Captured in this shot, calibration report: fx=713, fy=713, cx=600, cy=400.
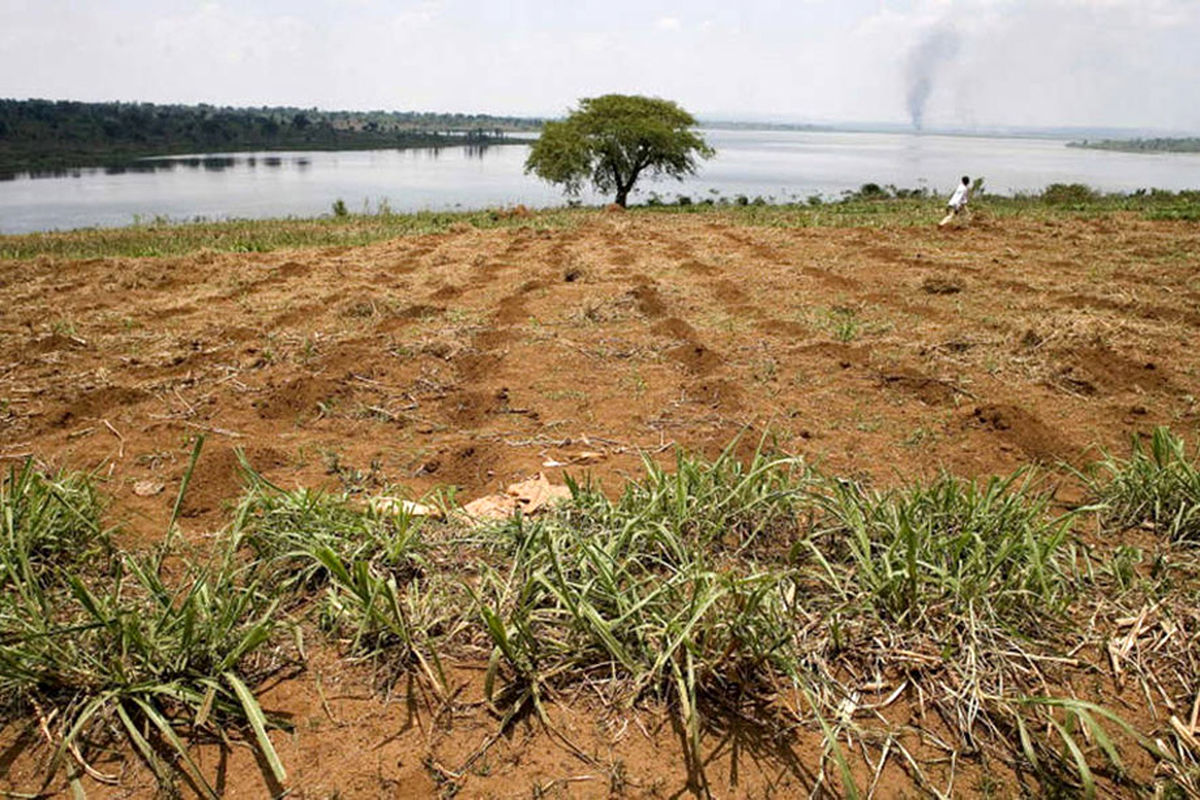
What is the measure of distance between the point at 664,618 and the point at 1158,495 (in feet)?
7.21

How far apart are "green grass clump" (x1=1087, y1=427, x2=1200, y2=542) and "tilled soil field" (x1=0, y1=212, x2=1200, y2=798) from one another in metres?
0.43

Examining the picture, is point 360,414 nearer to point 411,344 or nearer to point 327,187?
point 411,344

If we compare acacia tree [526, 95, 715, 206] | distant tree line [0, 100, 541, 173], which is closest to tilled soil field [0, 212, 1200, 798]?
acacia tree [526, 95, 715, 206]

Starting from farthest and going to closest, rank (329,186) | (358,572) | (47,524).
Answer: (329,186) → (47,524) → (358,572)

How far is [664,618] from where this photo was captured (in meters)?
2.03

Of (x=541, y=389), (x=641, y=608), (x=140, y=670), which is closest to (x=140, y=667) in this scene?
(x=140, y=670)

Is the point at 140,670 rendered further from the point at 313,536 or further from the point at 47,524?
the point at 47,524

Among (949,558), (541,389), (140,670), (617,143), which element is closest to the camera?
(140,670)

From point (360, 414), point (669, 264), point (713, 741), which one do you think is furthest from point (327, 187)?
point (713, 741)

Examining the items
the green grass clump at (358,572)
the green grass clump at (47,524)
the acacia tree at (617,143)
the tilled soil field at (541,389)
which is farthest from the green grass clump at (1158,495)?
the acacia tree at (617,143)

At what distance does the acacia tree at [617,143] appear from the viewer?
29.4m

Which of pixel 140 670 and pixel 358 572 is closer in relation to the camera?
pixel 140 670

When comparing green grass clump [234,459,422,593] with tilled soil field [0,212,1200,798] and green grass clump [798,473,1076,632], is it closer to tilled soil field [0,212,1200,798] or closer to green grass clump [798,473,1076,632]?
tilled soil field [0,212,1200,798]

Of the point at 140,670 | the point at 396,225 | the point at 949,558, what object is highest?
the point at 396,225
